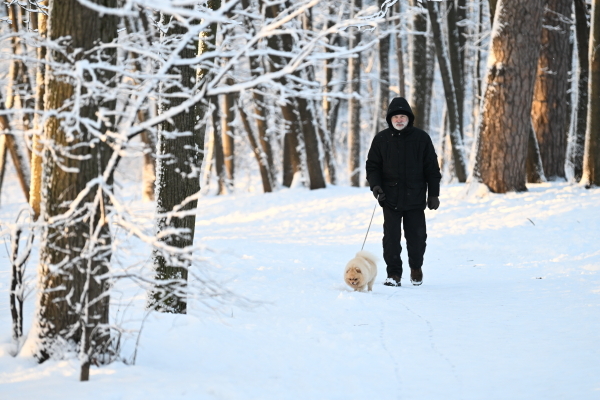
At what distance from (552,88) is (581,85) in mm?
584

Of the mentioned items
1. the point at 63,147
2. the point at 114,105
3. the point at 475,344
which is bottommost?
the point at 475,344

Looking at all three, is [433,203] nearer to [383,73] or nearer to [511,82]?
[511,82]

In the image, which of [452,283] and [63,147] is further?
[452,283]

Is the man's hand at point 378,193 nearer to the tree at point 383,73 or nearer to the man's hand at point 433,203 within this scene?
the man's hand at point 433,203

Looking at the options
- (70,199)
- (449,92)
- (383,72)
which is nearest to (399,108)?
(70,199)

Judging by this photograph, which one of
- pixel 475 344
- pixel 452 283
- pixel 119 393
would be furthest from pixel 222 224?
pixel 119 393

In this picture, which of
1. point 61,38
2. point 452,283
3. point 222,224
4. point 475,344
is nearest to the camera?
point 61,38

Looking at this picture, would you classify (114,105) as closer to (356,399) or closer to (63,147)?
(63,147)

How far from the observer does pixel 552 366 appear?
366 centimetres

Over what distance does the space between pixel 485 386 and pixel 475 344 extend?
2.79 ft

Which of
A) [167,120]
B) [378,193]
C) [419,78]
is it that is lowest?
[378,193]

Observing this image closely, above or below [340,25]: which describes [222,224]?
below

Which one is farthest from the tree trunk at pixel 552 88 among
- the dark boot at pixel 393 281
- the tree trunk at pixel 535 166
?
the dark boot at pixel 393 281

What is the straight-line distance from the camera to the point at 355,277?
5.75 meters
